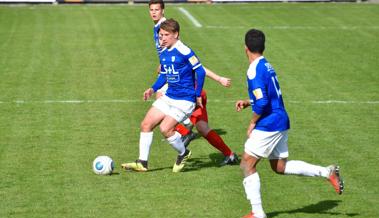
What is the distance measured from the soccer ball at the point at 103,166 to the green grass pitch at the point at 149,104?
8.6 inches

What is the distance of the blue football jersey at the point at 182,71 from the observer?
43.6 feet

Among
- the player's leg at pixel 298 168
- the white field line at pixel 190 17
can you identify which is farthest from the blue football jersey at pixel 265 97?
the white field line at pixel 190 17

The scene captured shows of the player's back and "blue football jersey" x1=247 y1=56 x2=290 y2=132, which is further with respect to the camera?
the player's back

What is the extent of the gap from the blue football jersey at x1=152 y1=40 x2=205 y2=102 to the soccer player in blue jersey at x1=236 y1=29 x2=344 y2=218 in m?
2.27

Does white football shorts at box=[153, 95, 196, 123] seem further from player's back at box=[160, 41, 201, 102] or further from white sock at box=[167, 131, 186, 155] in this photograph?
white sock at box=[167, 131, 186, 155]

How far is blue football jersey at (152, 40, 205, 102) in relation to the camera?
13.3 meters

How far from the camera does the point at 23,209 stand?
11562 mm

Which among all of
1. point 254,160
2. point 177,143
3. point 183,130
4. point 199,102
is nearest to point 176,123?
point 177,143

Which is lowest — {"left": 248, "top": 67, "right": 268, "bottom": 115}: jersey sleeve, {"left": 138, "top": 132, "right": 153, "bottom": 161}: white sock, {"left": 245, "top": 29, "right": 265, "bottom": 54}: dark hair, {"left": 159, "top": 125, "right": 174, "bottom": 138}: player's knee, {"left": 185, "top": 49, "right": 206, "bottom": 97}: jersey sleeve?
{"left": 138, "top": 132, "right": 153, "bottom": 161}: white sock

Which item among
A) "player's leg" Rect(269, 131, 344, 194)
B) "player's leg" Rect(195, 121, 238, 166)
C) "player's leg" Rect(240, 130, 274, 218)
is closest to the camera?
"player's leg" Rect(240, 130, 274, 218)

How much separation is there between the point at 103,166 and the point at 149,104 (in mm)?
5745

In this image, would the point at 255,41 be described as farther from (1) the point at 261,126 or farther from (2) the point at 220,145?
(2) the point at 220,145

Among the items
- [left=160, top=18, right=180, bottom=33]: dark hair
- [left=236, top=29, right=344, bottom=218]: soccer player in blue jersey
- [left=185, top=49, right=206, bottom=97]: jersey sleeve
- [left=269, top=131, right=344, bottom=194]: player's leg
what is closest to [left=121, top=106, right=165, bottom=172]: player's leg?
[left=185, top=49, right=206, bottom=97]: jersey sleeve

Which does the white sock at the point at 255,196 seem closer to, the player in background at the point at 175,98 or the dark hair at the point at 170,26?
the player in background at the point at 175,98
